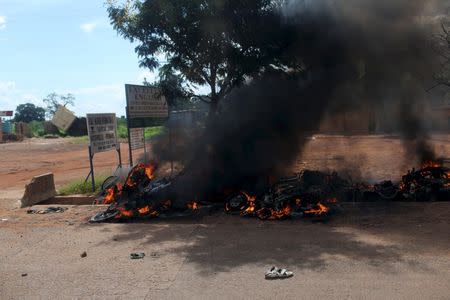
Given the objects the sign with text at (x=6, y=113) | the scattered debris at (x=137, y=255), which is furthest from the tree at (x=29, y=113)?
the scattered debris at (x=137, y=255)

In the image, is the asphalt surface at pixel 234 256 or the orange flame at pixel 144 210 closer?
the asphalt surface at pixel 234 256

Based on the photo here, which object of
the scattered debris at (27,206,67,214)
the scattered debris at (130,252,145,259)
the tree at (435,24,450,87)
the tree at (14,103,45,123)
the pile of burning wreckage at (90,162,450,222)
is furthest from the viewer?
the tree at (14,103,45,123)

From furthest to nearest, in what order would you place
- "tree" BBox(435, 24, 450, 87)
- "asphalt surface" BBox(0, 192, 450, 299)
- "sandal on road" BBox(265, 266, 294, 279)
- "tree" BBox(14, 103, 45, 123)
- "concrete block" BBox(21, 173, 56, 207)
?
1. "tree" BBox(14, 103, 45, 123)
2. "tree" BBox(435, 24, 450, 87)
3. "concrete block" BBox(21, 173, 56, 207)
4. "sandal on road" BBox(265, 266, 294, 279)
5. "asphalt surface" BBox(0, 192, 450, 299)

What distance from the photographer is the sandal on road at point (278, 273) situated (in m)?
4.79

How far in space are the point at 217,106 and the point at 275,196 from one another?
103 inches

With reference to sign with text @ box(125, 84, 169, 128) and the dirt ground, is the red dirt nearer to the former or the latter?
sign with text @ box(125, 84, 169, 128)

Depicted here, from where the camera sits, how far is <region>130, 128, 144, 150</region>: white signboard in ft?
37.9

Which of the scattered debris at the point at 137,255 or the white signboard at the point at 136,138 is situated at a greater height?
the white signboard at the point at 136,138

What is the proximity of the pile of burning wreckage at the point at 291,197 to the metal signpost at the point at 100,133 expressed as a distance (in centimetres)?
185

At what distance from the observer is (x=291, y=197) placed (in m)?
7.70

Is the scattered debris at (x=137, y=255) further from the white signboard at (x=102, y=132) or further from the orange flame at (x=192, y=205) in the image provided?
the white signboard at (x=102, y=132)

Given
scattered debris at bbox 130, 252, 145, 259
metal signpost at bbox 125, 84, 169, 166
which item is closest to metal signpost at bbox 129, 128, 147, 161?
metal signpost at bbox 125, 84, 169, 166

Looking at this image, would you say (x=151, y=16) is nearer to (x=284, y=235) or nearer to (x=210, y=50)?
(x=210, y=50)

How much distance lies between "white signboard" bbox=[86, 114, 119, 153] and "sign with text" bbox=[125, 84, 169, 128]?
671 mm
